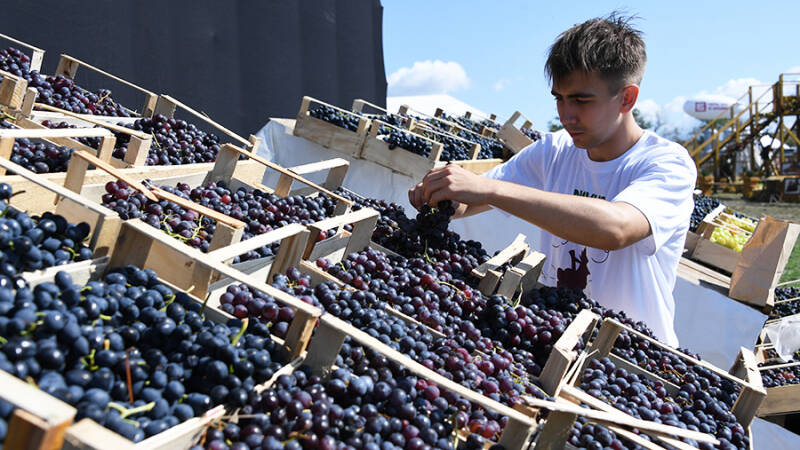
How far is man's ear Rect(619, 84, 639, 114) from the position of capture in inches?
95.7

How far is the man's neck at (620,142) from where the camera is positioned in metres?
2.61

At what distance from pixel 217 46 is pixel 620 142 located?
20.1 feet

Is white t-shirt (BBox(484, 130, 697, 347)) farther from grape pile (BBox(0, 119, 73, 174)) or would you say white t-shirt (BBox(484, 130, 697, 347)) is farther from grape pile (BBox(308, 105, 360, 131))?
grape pile (BBox(308, 105, 360, 131))

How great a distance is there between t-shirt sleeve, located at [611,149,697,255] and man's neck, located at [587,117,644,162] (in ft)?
0.71

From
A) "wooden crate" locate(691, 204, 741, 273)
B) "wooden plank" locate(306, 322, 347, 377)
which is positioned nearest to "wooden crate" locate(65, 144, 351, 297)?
"wooden plank" locate(306, 322, 347, 377)

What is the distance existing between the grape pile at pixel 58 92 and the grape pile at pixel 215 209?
47.3 inches

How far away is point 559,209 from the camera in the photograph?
2.13 metres

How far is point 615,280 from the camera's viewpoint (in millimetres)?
2639

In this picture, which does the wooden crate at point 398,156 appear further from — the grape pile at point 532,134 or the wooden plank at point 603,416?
the wooden plank at point 603,416

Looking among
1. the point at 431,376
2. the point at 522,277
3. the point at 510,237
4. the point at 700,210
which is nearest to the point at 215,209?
the point at 522,277

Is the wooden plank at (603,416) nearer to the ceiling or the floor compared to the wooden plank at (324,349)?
nearer to the ceiling

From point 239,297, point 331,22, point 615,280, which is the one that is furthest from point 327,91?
point 239,297

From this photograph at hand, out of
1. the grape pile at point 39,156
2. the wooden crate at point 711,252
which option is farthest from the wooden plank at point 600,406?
the wooden crate at point 711,252

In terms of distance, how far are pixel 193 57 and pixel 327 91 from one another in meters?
3.31
